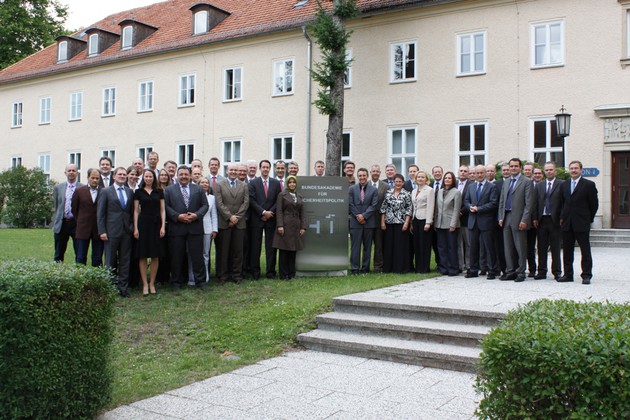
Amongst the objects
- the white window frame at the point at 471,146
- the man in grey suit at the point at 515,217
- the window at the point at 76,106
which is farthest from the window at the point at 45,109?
the man in grey suit at the point at 515,217

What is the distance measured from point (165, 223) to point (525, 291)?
237 inches

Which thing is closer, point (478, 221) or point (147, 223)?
point (147, 223)

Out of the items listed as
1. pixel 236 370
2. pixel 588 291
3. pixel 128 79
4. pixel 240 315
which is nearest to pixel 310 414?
pixel 236 370

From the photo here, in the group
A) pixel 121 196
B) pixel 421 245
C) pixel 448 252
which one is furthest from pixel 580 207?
pixel 121 196

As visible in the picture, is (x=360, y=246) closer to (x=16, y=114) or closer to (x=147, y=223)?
(x=147, y=223)

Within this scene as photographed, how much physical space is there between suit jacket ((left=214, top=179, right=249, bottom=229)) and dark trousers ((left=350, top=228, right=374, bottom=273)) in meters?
2.28

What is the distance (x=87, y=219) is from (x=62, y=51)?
92.7 feet

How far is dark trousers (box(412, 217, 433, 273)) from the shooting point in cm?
1205

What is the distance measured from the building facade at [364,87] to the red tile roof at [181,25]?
108mm

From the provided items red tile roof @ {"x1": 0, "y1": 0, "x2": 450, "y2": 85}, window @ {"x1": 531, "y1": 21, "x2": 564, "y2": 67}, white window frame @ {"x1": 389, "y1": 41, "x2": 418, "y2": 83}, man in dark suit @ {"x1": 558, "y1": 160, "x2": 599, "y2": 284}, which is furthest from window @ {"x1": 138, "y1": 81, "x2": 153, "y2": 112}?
man in dark suit @ {"x1": 558, "y1": 160, "x2": 599, "y2": 284}

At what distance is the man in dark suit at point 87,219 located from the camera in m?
10.4

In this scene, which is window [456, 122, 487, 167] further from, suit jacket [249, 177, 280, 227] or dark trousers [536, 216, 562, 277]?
suit jacket [249, 177, 280, 227]

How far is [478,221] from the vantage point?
11.5 m

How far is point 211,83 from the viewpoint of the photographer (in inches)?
1125
